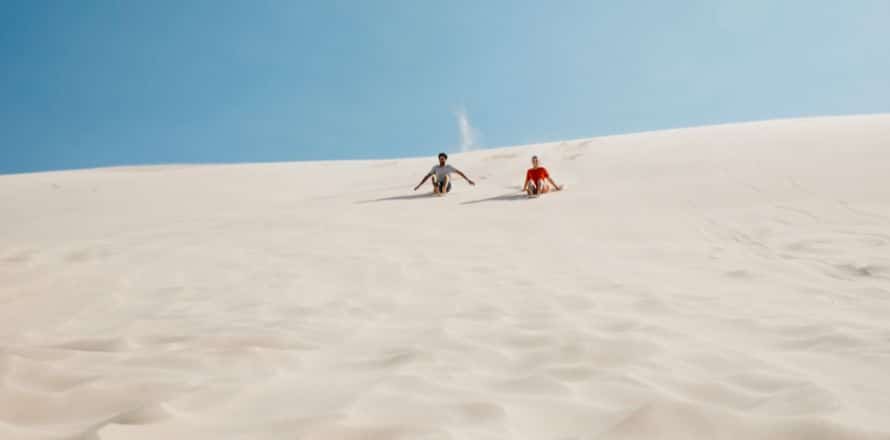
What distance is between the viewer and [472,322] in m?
3.19

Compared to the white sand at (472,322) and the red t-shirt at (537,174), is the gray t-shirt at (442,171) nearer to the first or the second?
the red t-shirt at (537,174)

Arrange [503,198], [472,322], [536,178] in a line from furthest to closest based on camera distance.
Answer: [503,198]
[536,178]
[472,322]

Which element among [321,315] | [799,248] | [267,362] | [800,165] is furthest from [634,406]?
[800,165]

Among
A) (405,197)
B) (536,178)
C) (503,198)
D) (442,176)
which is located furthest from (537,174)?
(405,197)

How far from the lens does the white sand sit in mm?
1814

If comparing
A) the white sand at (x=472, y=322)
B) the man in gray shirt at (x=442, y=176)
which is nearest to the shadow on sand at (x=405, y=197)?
the man in gray shirt at (x=442, y=176)

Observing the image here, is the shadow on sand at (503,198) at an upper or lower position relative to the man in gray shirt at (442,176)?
lower

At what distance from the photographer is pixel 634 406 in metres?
1.86

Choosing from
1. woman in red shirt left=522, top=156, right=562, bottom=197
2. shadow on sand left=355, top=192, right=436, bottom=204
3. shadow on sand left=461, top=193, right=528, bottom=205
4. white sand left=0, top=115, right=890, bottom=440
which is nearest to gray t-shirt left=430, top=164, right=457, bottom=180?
shadow on sand left=355, top=192, right=436, bottom=204

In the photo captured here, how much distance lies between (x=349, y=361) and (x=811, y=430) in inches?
73.7

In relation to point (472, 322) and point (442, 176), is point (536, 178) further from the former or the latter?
point (472, 322)

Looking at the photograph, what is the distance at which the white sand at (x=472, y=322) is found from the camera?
1814mm

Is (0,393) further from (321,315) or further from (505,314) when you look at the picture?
(505,314)

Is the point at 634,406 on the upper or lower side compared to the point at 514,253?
lower
